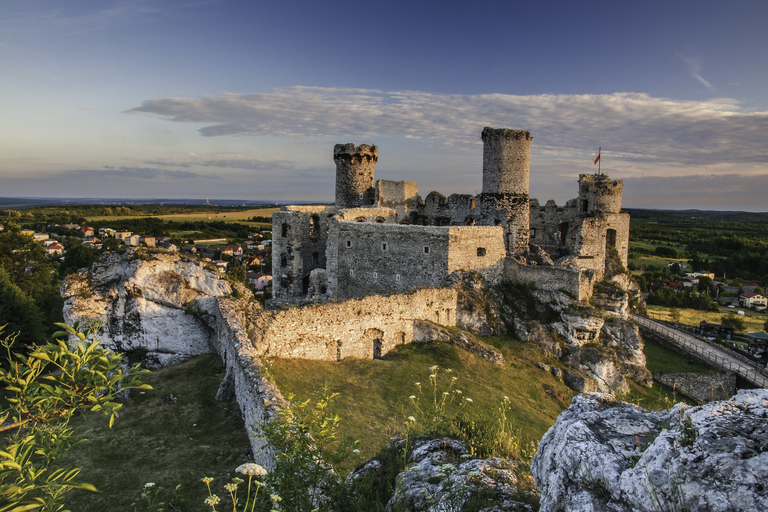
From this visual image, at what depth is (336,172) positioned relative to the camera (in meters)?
31.0

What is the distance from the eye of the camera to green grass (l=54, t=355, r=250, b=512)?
8.02m

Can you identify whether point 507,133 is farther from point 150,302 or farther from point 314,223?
point 150,302

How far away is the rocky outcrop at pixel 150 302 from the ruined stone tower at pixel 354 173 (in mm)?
15359

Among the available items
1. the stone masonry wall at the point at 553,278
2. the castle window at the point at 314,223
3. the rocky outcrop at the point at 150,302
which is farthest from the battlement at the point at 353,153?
the rocky outcrop at the point at 150,302

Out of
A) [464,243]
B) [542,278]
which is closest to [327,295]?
[464,243]

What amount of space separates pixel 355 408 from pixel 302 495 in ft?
21.9

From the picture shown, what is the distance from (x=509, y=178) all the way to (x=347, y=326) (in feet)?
51.5

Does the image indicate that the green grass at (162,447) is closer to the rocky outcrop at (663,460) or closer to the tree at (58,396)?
the tree at (58,396)

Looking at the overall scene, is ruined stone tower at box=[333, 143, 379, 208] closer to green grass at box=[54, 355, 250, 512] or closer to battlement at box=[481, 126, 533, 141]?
battlement at box=[481, 126, 533, 141]

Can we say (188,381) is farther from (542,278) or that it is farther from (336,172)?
(336,172)

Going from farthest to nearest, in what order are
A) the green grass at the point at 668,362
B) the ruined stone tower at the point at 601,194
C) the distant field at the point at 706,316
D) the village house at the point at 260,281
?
the village house at the point at 260,281 < the distant field at the point at 706,316 < the green grass at the point at 668,362 < the ruined stone tower at the point at 601,194

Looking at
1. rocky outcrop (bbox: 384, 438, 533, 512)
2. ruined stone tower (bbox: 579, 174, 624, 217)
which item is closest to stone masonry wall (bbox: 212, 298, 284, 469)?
rocky outcrop (bbox: 384, 438, 533, 512)

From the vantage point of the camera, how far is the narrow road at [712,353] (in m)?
29.4

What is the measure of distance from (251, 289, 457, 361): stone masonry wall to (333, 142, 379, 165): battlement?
14.5 metres
